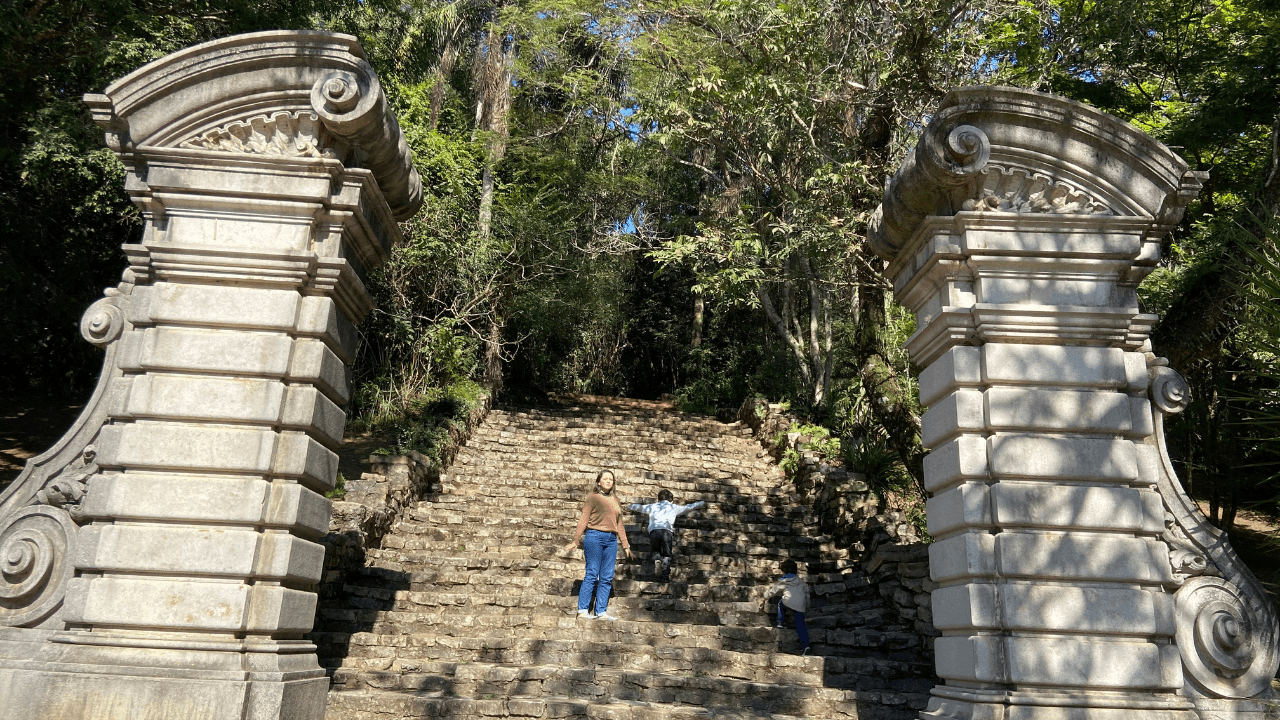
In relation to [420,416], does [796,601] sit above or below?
below

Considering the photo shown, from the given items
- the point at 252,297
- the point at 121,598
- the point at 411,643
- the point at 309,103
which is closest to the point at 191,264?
the point at 252,297

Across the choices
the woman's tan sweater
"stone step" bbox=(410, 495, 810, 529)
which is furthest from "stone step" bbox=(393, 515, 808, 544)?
the woman's tan sweater

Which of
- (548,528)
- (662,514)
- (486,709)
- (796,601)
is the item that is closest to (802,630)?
(796,601)

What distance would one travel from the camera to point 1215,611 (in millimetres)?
5148

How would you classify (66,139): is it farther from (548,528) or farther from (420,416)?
(548,528)

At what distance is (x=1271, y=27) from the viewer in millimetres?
8688

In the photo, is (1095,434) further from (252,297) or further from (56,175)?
(56,175)

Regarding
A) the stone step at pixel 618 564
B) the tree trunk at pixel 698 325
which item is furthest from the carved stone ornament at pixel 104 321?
the tree trunk at pixel 698 325

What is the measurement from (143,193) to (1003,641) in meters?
6.29

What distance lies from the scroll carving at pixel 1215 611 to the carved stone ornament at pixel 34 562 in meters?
7.01

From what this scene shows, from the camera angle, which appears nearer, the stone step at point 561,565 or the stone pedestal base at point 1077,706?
the stone pedestal base at point 1077,706

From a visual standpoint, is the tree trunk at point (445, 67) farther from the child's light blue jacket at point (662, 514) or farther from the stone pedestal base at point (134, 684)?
the stone pedestal base at point (134, 684)

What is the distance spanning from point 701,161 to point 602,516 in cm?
1476

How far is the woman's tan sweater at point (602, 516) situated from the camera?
7.89 meters
